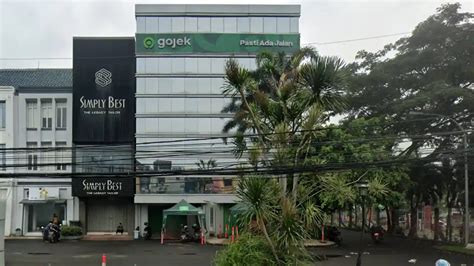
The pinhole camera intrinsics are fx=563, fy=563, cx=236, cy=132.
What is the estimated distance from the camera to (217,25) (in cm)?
4234

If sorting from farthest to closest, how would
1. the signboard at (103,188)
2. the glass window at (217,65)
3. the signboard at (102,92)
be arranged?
1. the glass window at (217,65)
2. the signboard at (102,92)
3. the signboard at (103,188)

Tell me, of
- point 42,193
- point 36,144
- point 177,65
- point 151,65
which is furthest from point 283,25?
point 42,193

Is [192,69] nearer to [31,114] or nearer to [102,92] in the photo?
[102,92]

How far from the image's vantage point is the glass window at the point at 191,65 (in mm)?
42156

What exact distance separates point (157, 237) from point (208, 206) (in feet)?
14.7

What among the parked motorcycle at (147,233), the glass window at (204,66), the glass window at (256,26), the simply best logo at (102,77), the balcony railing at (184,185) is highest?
the glass window at (256,26)

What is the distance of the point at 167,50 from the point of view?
42031mm

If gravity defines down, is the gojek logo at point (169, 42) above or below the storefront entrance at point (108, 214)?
above

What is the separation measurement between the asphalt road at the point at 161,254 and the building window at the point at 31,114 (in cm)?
1074

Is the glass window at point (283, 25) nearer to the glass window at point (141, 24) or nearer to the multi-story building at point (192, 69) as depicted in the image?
the multi-story building at point (192, 69)

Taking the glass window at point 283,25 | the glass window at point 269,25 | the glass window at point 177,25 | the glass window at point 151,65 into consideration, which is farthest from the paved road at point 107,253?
the glass window at point 283,25

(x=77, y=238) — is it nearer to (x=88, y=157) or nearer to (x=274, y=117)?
(x=88, y=157)

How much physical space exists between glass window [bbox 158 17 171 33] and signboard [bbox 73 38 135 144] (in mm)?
3025

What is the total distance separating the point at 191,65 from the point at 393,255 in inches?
828
